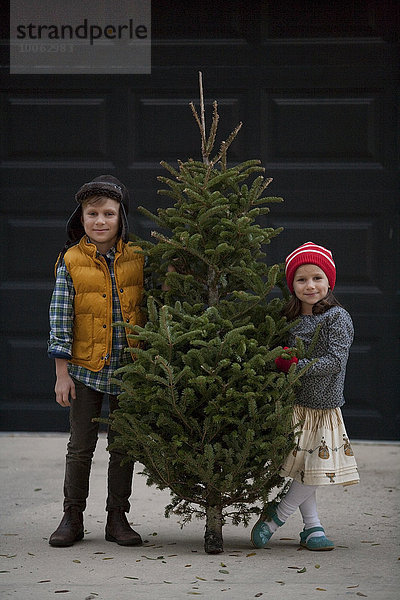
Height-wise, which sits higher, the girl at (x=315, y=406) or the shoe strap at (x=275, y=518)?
the girl at (x=315, y=406)

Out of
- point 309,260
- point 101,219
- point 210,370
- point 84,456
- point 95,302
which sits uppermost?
point 101,219

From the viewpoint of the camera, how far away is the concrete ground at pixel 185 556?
3.56 metres

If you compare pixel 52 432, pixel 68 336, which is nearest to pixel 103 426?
pixel 52 432

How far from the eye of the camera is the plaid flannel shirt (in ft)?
13.9

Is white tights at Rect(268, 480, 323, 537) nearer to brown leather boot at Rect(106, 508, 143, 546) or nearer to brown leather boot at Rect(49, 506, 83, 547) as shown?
brown leather boot at Rect(106, 508, 143, 546)

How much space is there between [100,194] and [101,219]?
0.11m

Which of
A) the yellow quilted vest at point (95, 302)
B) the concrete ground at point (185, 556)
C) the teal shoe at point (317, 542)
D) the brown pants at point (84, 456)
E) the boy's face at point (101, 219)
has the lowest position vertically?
the concrete ground at point (185, 556)

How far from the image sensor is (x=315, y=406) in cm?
415

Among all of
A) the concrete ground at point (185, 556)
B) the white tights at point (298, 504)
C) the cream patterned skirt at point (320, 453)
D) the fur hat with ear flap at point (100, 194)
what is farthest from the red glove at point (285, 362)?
the fur hat with ear flap at point (100, 194)

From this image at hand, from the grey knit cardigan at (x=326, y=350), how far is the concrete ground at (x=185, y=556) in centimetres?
63

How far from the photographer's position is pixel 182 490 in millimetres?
4004

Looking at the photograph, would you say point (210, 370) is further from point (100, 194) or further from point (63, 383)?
point (100, 194)

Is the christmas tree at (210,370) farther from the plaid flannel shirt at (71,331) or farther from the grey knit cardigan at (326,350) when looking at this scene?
the plaid flannel shirt at (71,331)

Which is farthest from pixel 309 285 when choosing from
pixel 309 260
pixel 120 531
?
pixel 120 531
